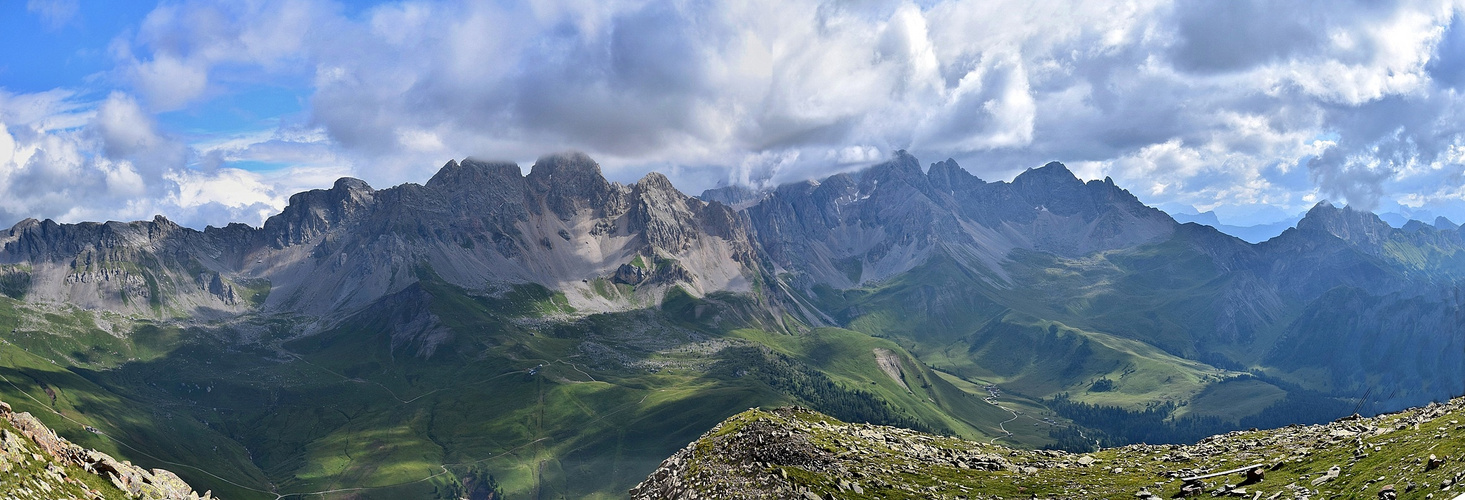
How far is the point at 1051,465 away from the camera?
94.1 m

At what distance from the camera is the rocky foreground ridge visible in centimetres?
6688

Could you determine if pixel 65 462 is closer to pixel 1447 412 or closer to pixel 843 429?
pixel 843 429

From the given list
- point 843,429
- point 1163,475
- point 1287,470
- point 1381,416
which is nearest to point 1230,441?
point 1381,416

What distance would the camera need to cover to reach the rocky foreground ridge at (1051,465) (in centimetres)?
6688

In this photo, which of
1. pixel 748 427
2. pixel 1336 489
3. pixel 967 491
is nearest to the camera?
pixel 1336 489

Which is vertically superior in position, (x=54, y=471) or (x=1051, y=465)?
(x=54, y=471)

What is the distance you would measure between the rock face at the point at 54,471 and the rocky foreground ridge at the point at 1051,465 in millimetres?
48870

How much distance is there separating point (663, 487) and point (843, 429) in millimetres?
25814

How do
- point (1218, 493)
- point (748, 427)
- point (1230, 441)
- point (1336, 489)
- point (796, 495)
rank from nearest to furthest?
point (1336, 489) → point (1218, 493) → point (796, 495) → point (748, 427) → point (1230, 441)

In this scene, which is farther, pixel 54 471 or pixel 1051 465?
pixel 1051 465

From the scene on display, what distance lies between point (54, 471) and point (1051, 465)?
9727 centimetres

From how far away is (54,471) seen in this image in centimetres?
7250

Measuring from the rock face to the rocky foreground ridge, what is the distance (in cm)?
4887

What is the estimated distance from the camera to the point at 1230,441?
9969 centimetres
